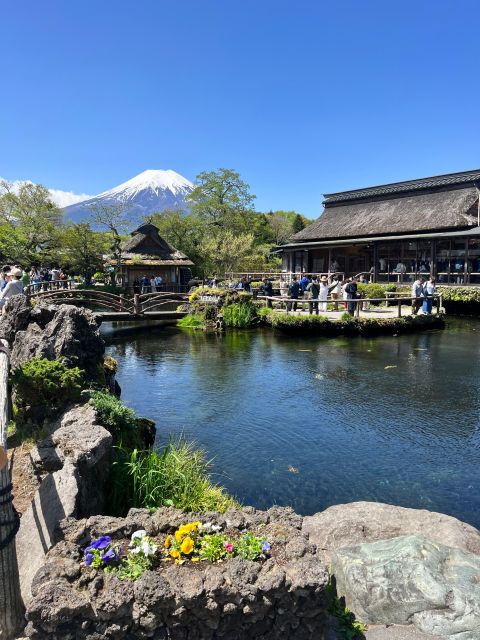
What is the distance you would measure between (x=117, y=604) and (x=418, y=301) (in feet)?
79.0

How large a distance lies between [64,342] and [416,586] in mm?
6407

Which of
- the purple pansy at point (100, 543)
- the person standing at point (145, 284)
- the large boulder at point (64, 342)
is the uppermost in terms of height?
the person standing at point (145, 284)

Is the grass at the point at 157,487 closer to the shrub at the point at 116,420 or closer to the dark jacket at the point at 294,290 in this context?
the shrub at the point at 116,420

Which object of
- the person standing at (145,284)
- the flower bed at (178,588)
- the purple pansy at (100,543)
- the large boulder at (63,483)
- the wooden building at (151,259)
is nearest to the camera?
the flower bed at (178,588)

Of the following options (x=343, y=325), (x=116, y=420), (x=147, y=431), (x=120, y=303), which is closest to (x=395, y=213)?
(x=343, y=325)

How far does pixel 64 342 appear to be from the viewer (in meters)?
8.21

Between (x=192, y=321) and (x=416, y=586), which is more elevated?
(x=192, y=321)

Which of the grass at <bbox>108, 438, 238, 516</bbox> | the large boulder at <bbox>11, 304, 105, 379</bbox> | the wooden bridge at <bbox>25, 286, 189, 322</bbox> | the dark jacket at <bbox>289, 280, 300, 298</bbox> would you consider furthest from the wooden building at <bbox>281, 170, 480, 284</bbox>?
the grass at <bbox>108, 438, 238, 516</bbox>

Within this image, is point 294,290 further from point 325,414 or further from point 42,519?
point 42,519

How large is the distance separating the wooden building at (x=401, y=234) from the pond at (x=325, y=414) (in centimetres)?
1186

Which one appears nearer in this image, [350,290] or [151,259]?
[350,290]

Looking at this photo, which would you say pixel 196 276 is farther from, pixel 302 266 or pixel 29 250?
pixel 29 250

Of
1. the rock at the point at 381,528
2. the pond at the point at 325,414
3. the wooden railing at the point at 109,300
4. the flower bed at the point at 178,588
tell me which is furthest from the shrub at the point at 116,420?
the wooden railing at the point at 109,300

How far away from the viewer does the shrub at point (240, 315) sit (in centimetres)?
2438
